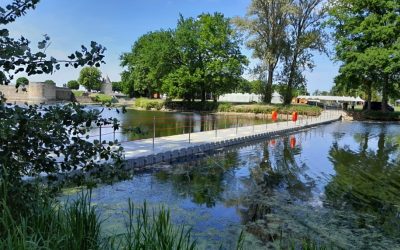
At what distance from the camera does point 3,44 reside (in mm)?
3941

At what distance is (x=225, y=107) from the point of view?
54.6 m

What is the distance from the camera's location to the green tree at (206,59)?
187 ft

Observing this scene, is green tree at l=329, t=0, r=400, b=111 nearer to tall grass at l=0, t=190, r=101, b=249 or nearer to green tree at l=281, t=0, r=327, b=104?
green tree at l=281, t=0, r=327, b=104

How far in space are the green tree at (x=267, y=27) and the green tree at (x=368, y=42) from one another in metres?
6.44

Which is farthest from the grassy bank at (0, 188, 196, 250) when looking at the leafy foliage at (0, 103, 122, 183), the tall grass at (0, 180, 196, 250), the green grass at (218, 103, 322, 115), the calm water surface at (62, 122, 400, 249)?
the green grass at (218, 103, 322, 115)

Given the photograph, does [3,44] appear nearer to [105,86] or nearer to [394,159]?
[394,159]

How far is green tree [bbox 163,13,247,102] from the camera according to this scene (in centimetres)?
5706

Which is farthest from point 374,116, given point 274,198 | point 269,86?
point 274,198

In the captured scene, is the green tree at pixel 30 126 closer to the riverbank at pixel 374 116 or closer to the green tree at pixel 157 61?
the riverbank at pixel 374 116

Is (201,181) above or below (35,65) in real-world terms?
below

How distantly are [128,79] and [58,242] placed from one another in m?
82.7

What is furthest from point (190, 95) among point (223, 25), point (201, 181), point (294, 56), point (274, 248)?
point (274, 248)

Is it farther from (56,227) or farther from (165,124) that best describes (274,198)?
(165,124)

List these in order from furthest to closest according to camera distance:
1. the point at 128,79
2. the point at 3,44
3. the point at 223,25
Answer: the point at 128,79, the point at 223,25, the point at 3,44
